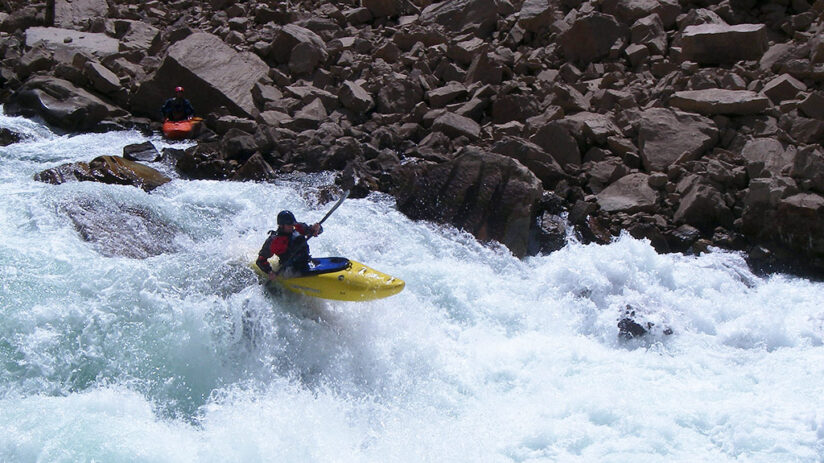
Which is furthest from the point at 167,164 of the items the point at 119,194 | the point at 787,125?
the point at 787,125

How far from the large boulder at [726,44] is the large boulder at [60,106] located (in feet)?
24.9

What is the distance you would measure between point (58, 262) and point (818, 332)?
6.12m

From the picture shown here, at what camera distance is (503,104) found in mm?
9578

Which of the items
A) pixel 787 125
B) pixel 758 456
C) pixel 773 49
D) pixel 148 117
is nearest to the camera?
pixel 758 456

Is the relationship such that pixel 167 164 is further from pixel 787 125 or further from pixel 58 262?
pixel 787 125

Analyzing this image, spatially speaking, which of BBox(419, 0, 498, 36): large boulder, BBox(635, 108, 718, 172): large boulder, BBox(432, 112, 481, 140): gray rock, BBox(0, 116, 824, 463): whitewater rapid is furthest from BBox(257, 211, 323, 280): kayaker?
BBox(419, 0, 498, 36): large boulder

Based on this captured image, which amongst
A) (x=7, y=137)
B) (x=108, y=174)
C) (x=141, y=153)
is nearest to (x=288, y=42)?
(x=141, y=153)

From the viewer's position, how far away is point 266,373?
18.7ft

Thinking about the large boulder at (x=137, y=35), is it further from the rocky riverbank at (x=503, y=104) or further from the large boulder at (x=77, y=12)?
the large boulder at (x=77, y=12)

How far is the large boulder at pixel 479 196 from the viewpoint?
766 centimetres

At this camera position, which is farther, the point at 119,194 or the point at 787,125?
the point at 787,125

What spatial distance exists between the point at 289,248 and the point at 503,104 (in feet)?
14.3

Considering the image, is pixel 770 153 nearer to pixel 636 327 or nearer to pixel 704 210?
pixel 704 210

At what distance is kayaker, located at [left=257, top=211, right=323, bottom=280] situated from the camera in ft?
19.9
